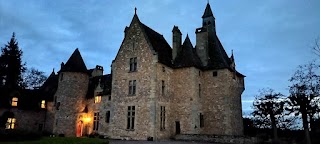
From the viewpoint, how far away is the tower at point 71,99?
37.0 metres

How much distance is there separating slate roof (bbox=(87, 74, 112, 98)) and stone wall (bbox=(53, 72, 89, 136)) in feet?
3.29

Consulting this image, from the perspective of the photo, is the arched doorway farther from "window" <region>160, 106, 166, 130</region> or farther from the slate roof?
"window" <region>160, 106, 166, 130</region>

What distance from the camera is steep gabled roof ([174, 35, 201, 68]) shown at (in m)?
30.6

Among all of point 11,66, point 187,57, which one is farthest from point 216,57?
point 11,66

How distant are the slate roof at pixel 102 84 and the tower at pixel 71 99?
0.89 m

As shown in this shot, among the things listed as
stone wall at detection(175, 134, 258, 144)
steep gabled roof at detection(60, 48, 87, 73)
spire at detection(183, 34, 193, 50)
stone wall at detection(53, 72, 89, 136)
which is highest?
spire at detection(183, 34, 193, 50)

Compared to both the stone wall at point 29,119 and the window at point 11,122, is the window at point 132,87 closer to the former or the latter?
the stone wall at point 29,119

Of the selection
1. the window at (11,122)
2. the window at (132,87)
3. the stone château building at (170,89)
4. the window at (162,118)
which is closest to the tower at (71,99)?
the stone château building at (170,89)

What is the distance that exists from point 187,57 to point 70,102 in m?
17.8

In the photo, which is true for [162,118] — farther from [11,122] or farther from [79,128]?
[11,122]

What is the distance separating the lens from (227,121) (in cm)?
2923

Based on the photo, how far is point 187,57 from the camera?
31.2 m

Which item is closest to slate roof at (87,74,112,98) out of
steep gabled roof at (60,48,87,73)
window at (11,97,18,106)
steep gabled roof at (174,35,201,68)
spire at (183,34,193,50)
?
steep gabled roof at (60,48,87,73)

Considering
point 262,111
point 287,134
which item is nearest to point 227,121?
point 262,111
